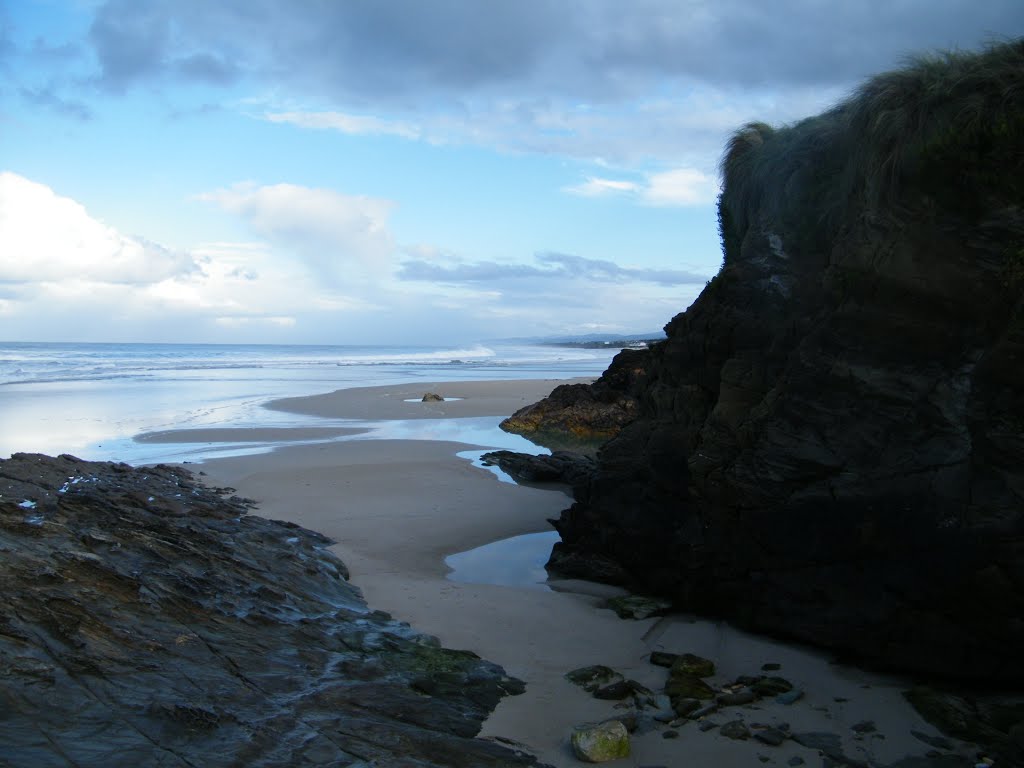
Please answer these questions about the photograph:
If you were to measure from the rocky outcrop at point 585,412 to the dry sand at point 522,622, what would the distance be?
3.73 metres

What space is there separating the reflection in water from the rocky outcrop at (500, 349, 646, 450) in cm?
692

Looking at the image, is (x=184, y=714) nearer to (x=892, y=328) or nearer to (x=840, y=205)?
(x=892, y=328)

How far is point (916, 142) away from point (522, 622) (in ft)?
15.8

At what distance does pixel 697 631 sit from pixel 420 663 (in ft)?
7.95

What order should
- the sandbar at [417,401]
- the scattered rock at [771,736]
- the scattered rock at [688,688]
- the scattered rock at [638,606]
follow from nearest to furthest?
the scattered rock at [771,736], the scattered rock at [688,688], the scattered rock at [638,606], the sandbar at [417,401]

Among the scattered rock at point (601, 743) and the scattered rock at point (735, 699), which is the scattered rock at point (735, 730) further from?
the scattered rock at point (601, 743)

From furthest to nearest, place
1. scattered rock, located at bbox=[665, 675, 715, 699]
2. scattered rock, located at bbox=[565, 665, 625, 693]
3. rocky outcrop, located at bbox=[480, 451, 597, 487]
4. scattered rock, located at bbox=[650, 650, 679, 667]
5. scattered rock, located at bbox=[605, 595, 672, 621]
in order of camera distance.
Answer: rocky outcrop, located at bbox=[480, 451, 597, 487], scattered rock, located at bbox=[605, 595, 672, 621], scattered rock, located at bbox=[650, 650, 679, 667], scattered rock, located at bbox=[565, 665, 625, 693], scattered rock, located at bbox=[665, 675, 715, 699]

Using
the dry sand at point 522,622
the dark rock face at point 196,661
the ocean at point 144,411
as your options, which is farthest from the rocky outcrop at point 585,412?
the dark rock face at point 196,661

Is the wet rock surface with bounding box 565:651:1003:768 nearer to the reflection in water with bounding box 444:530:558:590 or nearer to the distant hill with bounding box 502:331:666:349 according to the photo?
the reflection in water with bounding box 444:530:558:590

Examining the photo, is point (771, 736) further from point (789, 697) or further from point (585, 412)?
point (585, 412)

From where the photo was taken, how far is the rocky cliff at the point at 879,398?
506 cm

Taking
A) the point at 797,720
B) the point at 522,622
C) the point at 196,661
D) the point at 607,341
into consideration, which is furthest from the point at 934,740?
the point at 607,341

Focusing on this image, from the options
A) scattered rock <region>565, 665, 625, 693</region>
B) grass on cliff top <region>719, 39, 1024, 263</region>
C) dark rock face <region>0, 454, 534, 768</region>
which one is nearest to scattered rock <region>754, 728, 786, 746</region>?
scattered rock <region>565, 665, 625, 693</region>

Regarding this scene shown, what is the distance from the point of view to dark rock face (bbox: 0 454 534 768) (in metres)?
3.84
